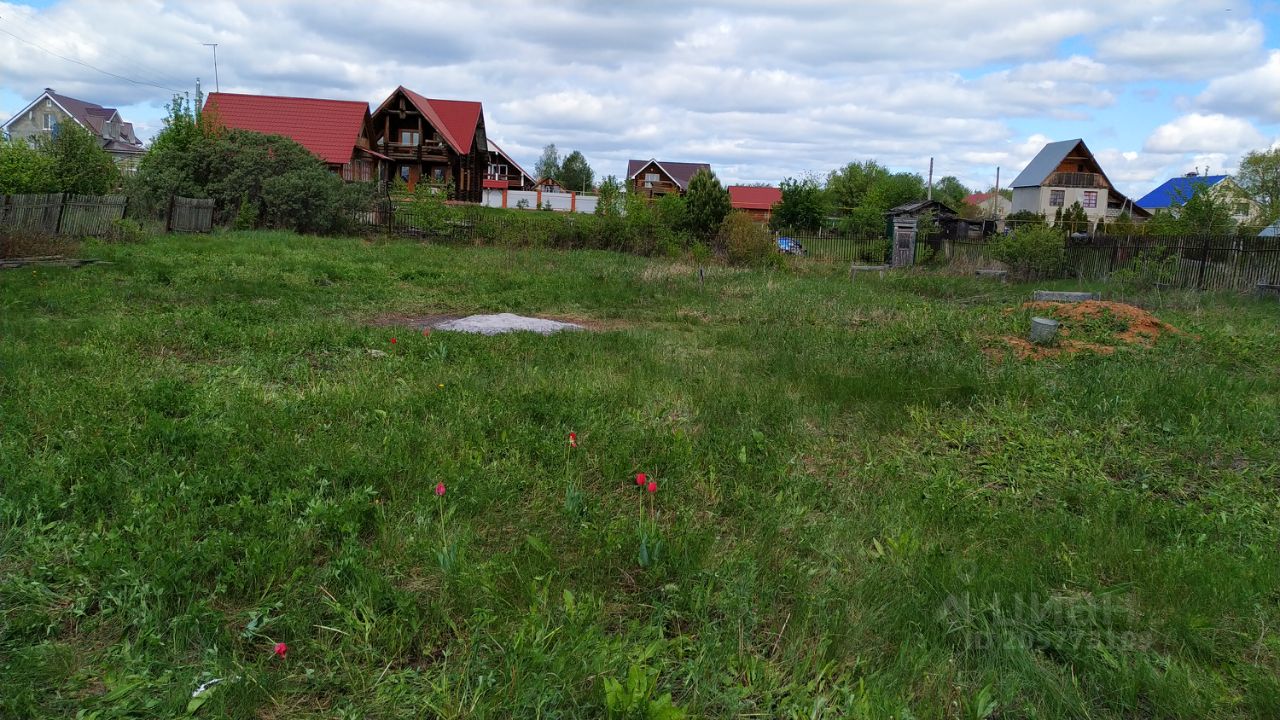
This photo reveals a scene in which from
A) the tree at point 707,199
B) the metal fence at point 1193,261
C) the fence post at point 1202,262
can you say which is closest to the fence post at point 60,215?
the tree at point 707,199

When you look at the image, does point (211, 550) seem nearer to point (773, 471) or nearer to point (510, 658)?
point (510, 658)

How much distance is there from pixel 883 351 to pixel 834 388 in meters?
2.03

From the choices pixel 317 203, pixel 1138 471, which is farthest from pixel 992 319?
pixel 317 203

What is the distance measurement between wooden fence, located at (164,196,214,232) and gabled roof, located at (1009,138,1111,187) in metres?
58.8

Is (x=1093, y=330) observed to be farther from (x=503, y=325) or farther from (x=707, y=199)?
(x=707, y=199)

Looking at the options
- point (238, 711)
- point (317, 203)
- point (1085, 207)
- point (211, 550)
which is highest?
point (1085, 207)

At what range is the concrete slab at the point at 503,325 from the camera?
875 cm

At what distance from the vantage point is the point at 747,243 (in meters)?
20.4

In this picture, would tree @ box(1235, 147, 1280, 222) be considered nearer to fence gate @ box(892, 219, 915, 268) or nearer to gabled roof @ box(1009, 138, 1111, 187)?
gabled roof @ box(1009, 138, 1111, 187)

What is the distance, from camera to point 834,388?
616cm

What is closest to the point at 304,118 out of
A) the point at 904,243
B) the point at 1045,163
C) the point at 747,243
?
the point at 747,243

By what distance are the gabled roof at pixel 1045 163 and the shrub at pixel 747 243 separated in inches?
1965

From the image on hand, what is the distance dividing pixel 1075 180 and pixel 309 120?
5329 cm

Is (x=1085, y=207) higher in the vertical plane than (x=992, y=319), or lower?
higher
